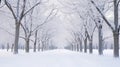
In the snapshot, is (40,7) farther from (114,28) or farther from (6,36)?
(114,28)

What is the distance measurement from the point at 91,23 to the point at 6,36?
1909cm

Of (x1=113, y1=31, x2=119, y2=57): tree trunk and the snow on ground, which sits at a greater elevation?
(x1=113, y1=31, x2=119, y2=57): tree trunk

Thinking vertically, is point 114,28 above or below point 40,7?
below

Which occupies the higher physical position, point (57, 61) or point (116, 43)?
point (116, 43)

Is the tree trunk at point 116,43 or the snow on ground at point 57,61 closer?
the snow on ground at point 57,61

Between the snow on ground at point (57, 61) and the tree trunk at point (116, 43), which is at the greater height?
the tree trunk at point (116, 43)

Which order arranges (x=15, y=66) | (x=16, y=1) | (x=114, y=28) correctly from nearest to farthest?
(x=15, y=66) → (x=114, y=28) → (x=16, y=1)

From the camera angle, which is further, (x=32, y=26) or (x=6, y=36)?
(x=6, y=36)

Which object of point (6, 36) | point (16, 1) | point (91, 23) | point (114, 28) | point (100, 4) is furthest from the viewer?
point (6, 36)

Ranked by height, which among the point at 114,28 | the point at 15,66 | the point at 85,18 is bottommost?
the point at 15,66

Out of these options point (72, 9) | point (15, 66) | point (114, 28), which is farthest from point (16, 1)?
point (15, 66)

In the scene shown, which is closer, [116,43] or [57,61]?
[57,61]

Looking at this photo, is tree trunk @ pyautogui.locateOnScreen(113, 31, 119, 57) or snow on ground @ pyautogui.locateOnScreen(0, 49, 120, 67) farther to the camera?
tree trunk @ pyautogui.locateOnScreen(113, 31, 119, 57)

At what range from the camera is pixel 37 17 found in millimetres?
32344
